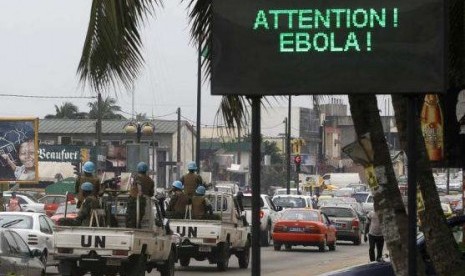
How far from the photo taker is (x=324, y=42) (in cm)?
914

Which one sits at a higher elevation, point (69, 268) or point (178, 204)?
point (178, 204)

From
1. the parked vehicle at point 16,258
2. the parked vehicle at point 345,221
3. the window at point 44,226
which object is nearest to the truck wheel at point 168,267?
the window at point 44,226

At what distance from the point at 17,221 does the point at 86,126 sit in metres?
70.6

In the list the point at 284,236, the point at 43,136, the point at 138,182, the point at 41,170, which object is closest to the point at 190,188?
the point at 138,182

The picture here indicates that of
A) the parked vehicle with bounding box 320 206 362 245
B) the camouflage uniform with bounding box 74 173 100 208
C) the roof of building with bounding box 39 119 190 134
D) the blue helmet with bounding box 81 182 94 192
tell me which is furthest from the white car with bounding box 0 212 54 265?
the roof of building with bounding box 39 119 190 134

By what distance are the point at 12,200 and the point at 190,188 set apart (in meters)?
18.0

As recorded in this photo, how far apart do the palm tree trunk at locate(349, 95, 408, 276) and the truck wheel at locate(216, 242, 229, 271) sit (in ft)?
51.5

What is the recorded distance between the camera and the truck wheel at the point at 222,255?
27750mm

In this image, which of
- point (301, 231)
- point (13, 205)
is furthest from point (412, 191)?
point (13, 205)

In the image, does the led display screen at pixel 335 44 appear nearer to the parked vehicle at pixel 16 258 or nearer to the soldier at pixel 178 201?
the parked vehicle at pixel 16 258

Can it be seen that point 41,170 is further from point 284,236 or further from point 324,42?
point 324,42

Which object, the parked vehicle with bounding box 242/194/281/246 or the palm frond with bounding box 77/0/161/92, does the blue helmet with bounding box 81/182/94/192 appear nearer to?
the palm frond with bounding box 77/0/161/92

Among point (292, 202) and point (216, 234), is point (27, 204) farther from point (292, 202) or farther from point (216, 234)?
point (216, 234)

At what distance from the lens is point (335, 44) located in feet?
30.1
